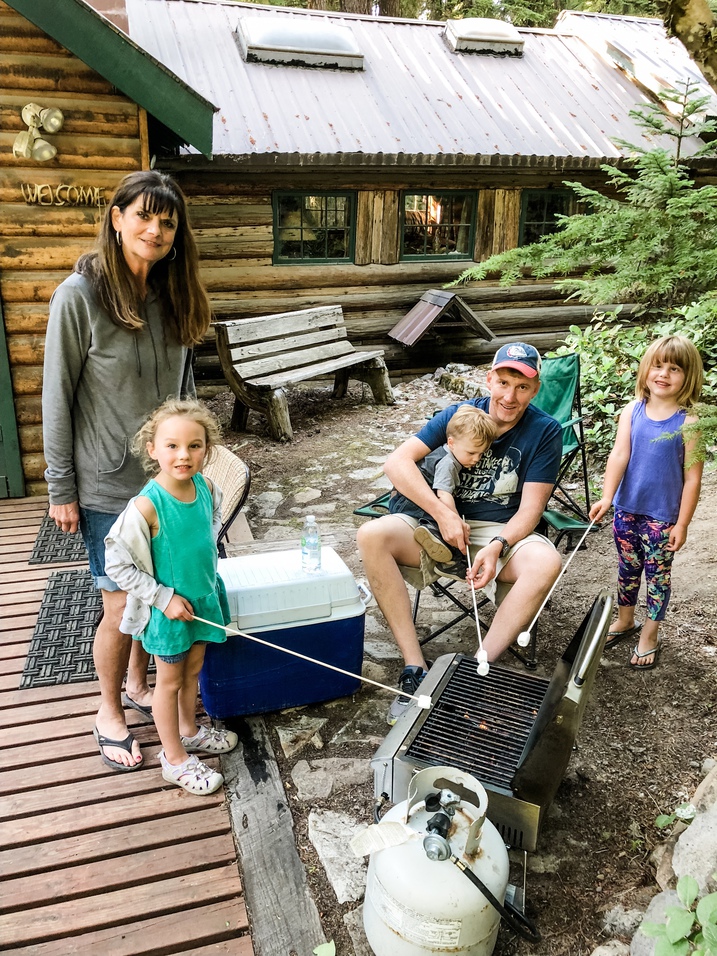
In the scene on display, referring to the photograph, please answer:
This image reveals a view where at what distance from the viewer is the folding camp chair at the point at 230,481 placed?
339 centimetres

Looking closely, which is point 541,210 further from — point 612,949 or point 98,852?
point 98,852

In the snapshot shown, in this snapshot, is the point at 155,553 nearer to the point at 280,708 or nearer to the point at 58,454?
the point at 58,454

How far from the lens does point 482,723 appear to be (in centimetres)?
256

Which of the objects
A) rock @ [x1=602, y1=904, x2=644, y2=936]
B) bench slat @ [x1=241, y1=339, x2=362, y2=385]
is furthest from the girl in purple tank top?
bench slat @ [x1=241, y1=339, x2=362, y2=385]

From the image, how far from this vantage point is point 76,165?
4914 millimetres

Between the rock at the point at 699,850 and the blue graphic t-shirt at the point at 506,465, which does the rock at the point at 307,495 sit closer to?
the blue graphic t-shirt at the point at 506,465

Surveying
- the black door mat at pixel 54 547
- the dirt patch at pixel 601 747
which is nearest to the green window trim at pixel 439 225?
the dirt patch at pixel 601 747

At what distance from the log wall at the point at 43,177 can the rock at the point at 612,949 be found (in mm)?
4651

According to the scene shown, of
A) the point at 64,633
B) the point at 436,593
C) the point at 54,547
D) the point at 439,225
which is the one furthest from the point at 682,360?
the point at 439,225

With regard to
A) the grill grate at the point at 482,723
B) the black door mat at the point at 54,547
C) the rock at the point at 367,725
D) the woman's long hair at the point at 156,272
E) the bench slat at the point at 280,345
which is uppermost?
the woman's long hair at the point at 156,272

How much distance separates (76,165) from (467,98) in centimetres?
628

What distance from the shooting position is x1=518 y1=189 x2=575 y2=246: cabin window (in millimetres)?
9594

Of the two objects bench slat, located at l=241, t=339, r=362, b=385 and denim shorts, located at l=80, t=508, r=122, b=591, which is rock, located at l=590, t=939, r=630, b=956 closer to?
denim shorts, located at l=80, t=508, r=122, b=591

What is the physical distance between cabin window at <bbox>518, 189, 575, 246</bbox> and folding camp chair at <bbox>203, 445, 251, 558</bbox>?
716 cm
